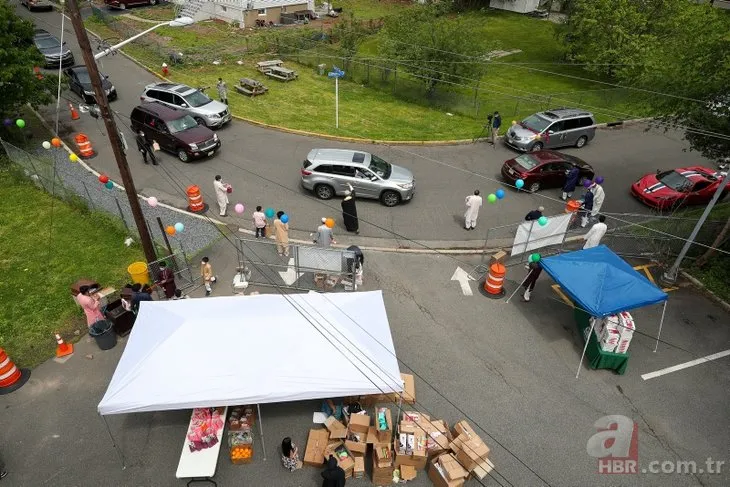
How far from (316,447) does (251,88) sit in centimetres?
2223

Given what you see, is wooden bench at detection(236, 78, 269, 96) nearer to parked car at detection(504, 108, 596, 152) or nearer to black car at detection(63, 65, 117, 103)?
black car at detection(63, 65, 117, 103)

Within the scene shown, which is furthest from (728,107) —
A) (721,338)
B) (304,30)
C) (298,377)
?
(304,30)

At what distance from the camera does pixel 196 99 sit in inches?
854

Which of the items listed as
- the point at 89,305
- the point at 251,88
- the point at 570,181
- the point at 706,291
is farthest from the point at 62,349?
the point at 251,88

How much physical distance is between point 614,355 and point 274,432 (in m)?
7.92

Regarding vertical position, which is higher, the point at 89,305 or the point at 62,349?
the point at 89,305

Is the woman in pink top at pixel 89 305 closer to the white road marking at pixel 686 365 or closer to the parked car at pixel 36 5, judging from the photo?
the white road marking at pixel 686 365

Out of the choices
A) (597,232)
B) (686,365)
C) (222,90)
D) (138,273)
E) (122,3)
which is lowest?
(686,365)

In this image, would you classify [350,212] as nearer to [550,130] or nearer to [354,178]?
[354,178]

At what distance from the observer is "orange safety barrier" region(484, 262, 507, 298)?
12.7m

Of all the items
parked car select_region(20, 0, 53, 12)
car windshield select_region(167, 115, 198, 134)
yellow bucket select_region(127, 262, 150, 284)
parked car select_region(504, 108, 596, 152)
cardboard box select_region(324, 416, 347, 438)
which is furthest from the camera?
parked car select_region(20, 0, 53, 12)

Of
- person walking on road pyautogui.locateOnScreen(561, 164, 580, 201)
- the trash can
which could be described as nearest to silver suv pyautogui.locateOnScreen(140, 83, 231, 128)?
the trash can

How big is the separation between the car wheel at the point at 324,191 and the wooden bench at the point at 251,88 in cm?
1189

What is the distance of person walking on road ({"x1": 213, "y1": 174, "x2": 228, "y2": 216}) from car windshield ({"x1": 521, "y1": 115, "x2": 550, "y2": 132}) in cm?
1417
